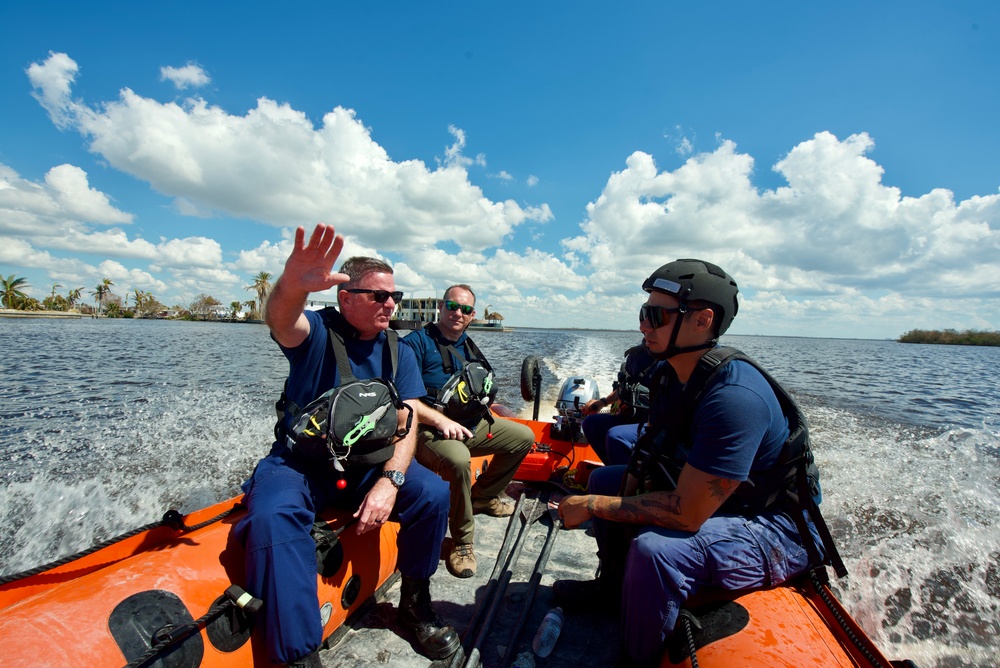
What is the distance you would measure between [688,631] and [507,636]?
1.16m

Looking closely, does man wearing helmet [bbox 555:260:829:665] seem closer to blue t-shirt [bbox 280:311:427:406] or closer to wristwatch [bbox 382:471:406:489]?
wristwatch [bbox 382:471:406:489]

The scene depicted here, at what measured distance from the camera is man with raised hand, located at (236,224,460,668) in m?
1.83

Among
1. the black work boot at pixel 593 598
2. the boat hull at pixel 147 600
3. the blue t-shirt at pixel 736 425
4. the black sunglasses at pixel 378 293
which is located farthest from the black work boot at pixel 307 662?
the blue t-shirt at pixel 736 425

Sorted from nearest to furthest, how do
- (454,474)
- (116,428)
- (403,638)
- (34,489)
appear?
(403,638) → (454,474) → (34,489) → (116,428)

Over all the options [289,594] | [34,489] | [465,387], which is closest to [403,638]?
[289,594]

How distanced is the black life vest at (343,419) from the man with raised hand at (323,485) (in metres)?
0.03

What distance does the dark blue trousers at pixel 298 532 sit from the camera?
180 cm

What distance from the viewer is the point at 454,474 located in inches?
131

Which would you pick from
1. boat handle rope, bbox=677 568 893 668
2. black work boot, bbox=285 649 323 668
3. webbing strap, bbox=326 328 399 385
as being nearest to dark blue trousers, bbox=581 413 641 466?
boat handle rope, bbox=677 568 893 668

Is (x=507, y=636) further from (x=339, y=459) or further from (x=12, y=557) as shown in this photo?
(x=12, y=557)

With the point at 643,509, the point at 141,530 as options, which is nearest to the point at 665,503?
the point at 643,509

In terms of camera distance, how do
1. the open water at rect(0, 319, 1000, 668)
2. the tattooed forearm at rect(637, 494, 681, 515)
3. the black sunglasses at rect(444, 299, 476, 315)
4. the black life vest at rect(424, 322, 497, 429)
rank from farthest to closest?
the black sunglasses at rect(444, 299, 476, 315) < the black life vest at rect(424, 322, 497, 429) < the open water at rect(0, 319, 1000, 668) < the tattooed forearm at rect(637, 494, 681, 515)

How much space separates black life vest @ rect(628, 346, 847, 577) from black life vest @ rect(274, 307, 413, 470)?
4.66 ft

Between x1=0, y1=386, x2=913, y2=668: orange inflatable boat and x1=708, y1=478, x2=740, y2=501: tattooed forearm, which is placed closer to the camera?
x1=0, y1=386, x2=913, y2=668: orange inflatable boat
